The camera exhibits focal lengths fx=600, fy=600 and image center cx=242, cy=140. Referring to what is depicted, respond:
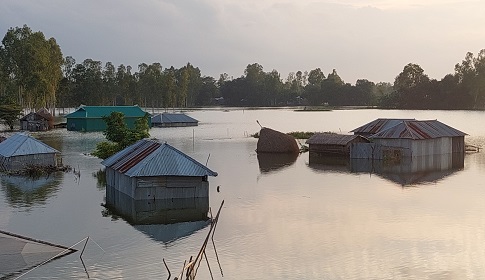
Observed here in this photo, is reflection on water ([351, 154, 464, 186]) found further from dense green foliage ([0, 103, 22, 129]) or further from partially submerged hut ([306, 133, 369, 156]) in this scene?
dense green foliage ([0, 103, 22, 129])

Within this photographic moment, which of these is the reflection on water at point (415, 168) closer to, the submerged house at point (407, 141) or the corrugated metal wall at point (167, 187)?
the submerged house at point (407, 141)

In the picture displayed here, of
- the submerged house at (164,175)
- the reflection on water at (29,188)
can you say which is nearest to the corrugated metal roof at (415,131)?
the submerged house at (164,175)

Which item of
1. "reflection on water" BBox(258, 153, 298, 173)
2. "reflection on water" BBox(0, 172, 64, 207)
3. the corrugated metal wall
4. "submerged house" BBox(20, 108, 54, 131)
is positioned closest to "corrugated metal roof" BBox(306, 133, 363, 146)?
"reflection on water" BBox(258, 153, 298, 173)

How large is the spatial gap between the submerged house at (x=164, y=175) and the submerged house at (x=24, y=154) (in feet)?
43.4

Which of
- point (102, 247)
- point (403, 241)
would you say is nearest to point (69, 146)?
point (102, 247)

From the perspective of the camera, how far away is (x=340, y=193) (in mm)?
34906

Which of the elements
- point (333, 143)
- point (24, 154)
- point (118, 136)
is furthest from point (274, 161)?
point (24, 154)

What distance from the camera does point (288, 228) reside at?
26.1 meters

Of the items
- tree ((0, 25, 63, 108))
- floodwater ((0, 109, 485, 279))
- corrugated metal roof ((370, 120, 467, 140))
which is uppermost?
tree ((0, 25, 63, 108))

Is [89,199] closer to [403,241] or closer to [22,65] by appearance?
[403,241]

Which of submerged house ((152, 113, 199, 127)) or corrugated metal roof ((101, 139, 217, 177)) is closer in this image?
corrugated metal roof ((101, 139, 217, 177))

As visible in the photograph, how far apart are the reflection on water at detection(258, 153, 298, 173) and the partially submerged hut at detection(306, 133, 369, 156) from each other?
221cm

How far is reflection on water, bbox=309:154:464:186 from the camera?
1644 inches

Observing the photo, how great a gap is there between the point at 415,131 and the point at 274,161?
12715 mm
